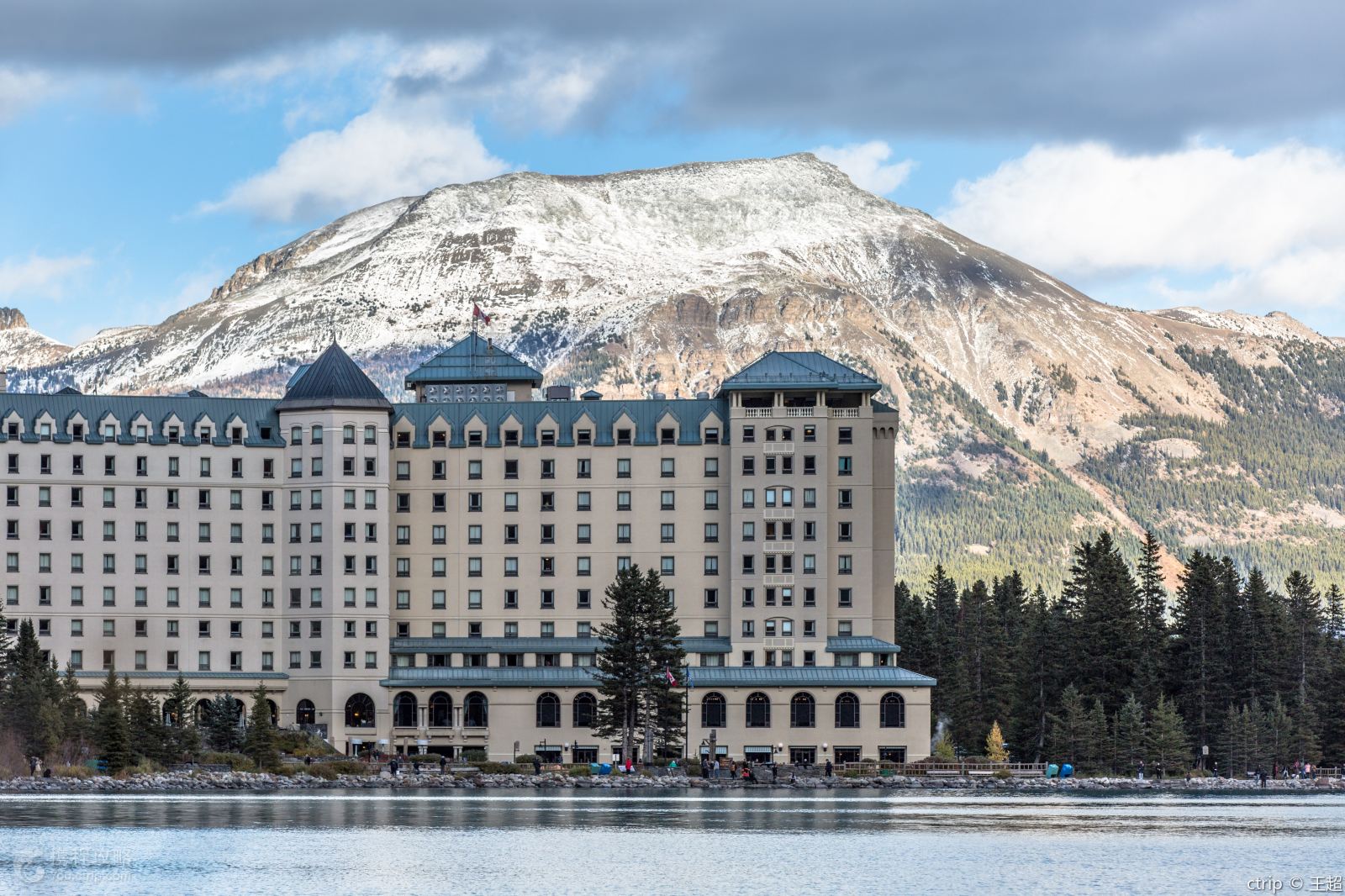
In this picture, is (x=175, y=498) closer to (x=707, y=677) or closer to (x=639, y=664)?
(x=639, y=664)

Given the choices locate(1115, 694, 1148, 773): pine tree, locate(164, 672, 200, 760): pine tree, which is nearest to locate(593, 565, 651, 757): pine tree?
locate(164, 672, 200, 760): pine tree

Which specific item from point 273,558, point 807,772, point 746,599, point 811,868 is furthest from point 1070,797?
point 273,558

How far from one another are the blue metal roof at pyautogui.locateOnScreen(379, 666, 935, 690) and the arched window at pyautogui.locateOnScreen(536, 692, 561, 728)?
1.28 m

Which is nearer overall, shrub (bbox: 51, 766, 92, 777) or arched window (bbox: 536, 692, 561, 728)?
shrub (bbox: 51, 766, 92, 777)

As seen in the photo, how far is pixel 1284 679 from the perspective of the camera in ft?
621

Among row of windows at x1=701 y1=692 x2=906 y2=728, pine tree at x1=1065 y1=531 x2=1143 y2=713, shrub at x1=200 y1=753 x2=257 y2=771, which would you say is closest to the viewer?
shrub at x1=200 y1=753 x2=257 y2=771

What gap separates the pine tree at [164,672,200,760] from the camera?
16500cm

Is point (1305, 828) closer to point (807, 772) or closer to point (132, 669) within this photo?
point (807, 772)

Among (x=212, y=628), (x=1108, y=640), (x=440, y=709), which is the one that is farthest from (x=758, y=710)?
(x=212, y=628)

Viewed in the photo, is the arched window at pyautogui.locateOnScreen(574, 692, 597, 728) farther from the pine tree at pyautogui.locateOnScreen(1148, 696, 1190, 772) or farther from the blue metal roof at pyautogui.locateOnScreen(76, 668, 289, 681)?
the pine tree at pyautogui.locateOnScreen(1148, 696, 1190, 772)

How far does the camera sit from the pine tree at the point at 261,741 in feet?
551

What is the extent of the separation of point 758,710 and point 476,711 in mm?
24776

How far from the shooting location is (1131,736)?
181000mm

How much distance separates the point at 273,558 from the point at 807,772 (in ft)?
171
